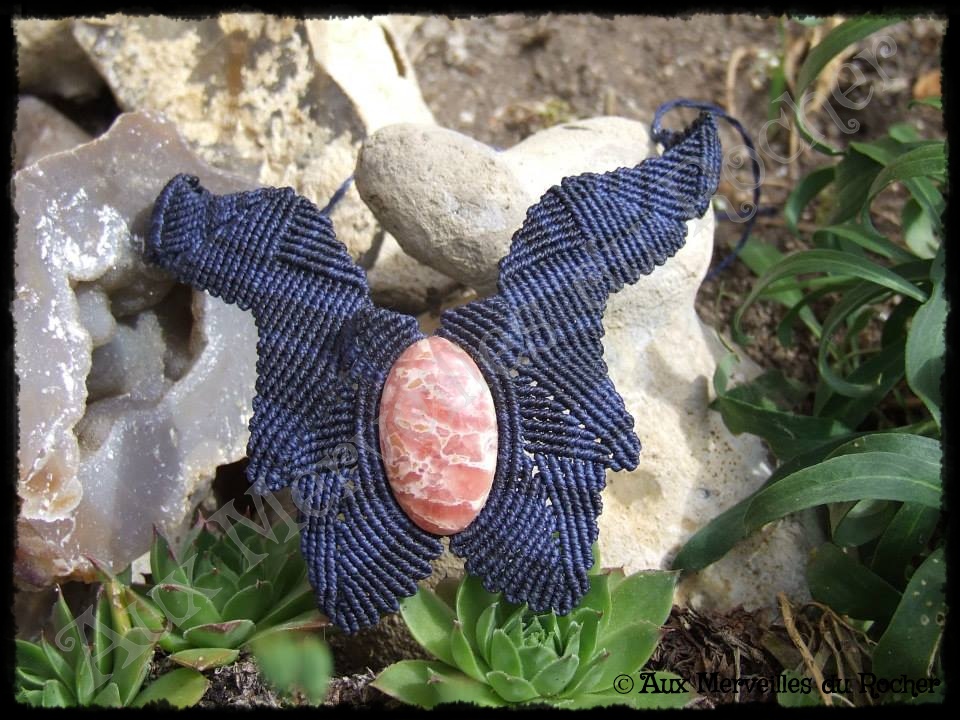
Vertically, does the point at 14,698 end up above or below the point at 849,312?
below

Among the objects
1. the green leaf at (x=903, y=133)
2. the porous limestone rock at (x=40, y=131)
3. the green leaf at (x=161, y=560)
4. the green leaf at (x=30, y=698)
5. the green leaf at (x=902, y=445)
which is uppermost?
the porous limestone rock at (x=40, y=131)

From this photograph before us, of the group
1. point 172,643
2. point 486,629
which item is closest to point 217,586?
point 172,643

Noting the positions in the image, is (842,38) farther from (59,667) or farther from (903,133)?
(59,667)

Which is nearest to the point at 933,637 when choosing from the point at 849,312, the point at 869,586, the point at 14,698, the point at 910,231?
the point at 869,586

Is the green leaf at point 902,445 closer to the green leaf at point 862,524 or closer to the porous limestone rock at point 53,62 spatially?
the green leaf at point 862,524

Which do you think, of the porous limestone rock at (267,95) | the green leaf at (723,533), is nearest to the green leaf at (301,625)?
the green leaf at (723,533)

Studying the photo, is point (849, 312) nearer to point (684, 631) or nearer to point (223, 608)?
point (684, 631)
